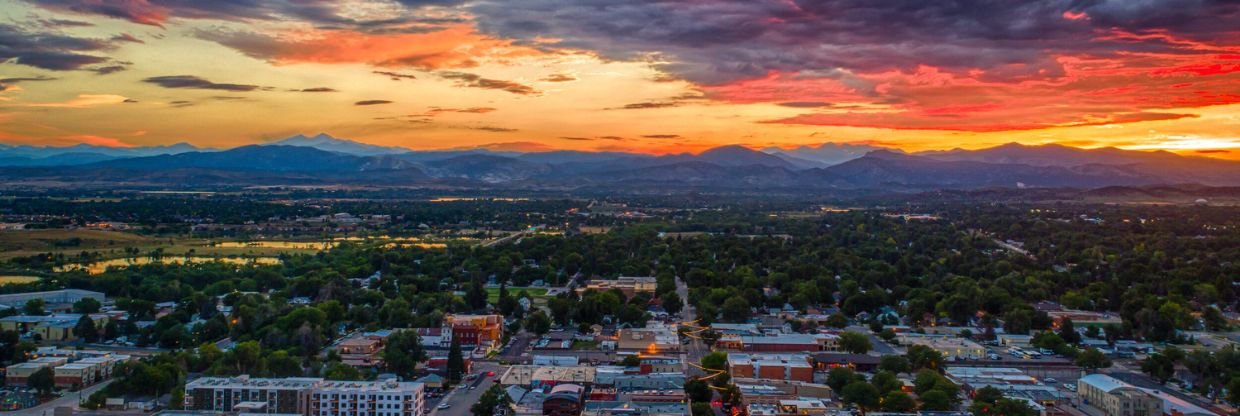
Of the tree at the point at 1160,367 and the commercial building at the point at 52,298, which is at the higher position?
the tree at the point at 1160,367

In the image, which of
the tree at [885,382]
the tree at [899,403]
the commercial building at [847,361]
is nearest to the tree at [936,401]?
the tree at [899,403]

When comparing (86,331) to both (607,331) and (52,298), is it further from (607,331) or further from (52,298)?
(607,331)

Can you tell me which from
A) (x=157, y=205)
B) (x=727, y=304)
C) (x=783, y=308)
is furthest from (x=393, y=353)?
(x=157, y=205)

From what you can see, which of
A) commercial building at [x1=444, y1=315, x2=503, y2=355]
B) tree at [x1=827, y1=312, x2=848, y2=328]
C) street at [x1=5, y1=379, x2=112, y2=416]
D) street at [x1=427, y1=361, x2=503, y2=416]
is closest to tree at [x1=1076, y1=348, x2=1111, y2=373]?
tree at [x1=827, y1=312, x2=848, y2=328]

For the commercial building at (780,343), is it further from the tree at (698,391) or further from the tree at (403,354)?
the tree at (403,354)

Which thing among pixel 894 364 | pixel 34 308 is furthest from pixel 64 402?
pixel 894 364

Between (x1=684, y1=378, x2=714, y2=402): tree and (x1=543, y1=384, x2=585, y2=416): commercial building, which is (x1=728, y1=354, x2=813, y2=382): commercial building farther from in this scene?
(x1=543, y1=384, x2=585, y2=416): commercial building
